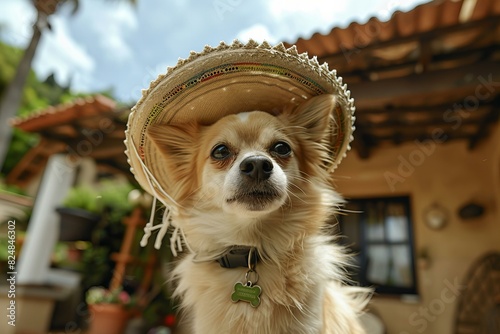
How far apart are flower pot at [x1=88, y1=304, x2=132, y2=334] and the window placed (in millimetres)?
2503

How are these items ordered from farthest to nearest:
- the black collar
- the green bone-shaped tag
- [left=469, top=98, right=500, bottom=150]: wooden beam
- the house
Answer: [left=469, top=98, right=500, bottom=150]: wooden beam → the house → the black collar → the green bone-shaped tag

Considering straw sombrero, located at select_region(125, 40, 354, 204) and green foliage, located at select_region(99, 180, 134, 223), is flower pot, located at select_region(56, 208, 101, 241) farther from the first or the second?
straw sombrero, located at select_region(125, 40, 354, 204)

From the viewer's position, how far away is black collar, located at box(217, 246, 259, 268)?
117cm

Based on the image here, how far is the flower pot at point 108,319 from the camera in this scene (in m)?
3.33

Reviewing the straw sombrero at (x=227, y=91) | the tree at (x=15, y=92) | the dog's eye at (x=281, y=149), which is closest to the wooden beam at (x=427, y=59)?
the straw sombrero at (x=227, y=91)

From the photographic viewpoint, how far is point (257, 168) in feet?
3.69

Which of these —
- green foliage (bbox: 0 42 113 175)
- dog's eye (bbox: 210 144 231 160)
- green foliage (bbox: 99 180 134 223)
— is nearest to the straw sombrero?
dog's eye (bbox: 210 144 231 160)

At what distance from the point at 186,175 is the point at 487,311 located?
10.8 ft

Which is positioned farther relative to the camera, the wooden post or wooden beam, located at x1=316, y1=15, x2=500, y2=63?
the wooden post

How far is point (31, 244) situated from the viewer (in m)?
4.02

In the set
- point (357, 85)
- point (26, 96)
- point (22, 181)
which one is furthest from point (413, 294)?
point (26, 96)

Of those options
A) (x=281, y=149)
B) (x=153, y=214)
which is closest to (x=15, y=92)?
(x=153, y=214)

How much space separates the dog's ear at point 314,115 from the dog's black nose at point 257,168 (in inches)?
11.0

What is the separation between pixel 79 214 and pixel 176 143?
11.3 ft
